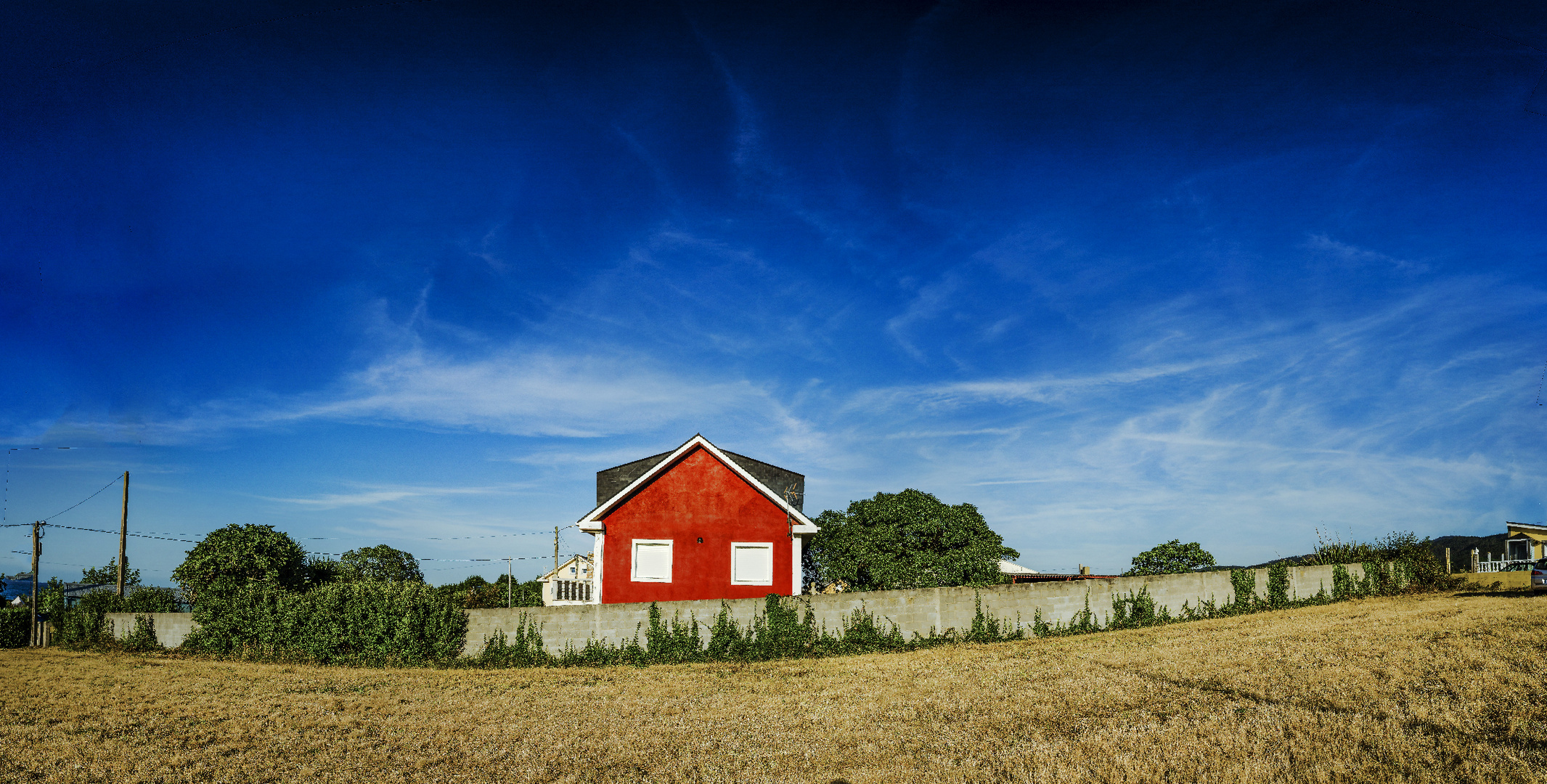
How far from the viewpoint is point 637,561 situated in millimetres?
28000

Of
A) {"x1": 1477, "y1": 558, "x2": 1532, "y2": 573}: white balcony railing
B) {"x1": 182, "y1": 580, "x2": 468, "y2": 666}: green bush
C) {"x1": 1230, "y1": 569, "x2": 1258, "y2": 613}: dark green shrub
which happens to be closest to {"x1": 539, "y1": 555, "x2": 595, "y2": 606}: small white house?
{"x1": 182, "y1": 580, "x2": 468, "y2": 666}: green bush

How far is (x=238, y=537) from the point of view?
30.8 m

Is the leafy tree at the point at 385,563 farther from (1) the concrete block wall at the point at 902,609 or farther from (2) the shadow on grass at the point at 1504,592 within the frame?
(2) the shadow on grass at the point at 1504,592

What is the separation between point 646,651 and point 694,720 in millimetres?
9217

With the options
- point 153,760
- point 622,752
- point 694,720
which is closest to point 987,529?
point 694,720

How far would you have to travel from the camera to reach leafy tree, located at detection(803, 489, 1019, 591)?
32188 millimetres

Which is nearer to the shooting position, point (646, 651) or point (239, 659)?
point (646, 651)

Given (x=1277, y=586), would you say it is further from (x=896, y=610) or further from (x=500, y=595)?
(x=500, y=595)

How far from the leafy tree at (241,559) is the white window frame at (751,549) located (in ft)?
56.1

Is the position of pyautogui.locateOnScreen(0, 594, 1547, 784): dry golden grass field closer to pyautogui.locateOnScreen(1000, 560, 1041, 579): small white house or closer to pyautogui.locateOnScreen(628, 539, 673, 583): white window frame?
pyautogui.locateOnScreen(628, 539, 673, 583): white window frame

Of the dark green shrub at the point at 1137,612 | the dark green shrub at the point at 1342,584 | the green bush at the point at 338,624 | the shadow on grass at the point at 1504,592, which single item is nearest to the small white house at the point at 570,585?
the green bush at the point at 338,624

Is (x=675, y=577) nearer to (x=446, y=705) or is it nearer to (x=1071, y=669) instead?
(x=446, y=705)

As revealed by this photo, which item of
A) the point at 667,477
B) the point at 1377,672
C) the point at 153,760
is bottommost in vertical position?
the point at 153,760

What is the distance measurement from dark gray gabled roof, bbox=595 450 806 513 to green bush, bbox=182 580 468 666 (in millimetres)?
9892
